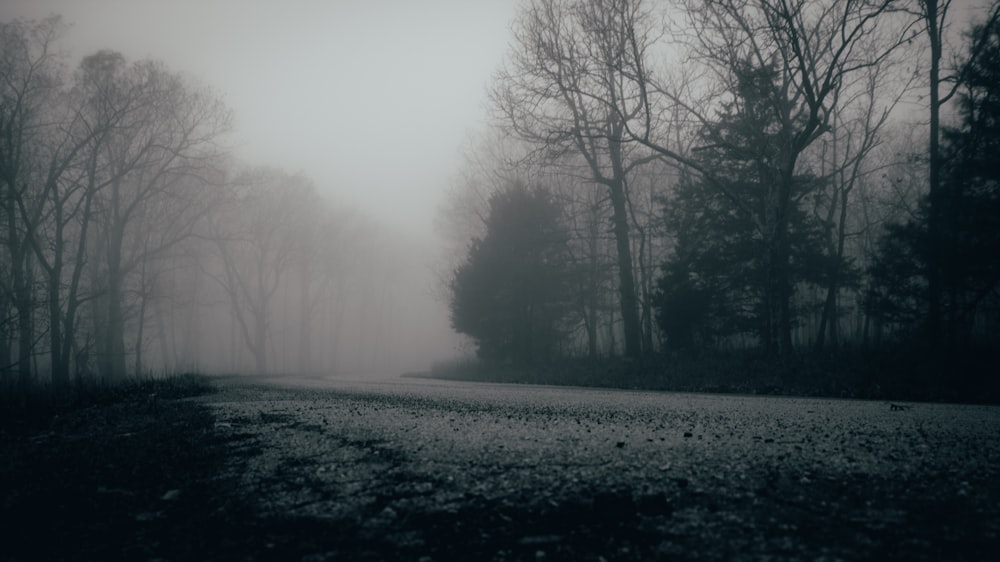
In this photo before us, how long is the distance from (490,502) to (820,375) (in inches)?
384

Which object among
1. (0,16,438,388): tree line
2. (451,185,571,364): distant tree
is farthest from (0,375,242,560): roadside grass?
(451,185,571,364): distant tree

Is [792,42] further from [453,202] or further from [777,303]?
[453,202]

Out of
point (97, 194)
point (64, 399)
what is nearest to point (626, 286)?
point (64, 399)

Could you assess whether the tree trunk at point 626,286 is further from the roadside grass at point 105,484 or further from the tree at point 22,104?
the tree at point 22,104

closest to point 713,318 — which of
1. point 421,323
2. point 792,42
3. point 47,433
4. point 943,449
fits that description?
point 792,42

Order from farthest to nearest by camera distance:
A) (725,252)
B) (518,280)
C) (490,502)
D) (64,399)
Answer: (518,280), (725,252), (64,399), (490,502)

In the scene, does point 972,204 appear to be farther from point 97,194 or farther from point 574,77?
point 97,194

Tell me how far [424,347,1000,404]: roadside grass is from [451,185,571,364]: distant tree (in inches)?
244

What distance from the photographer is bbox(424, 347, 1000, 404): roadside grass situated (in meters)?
7.96

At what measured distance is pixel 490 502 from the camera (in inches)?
77.9

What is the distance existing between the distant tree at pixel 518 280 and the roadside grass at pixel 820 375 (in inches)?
244

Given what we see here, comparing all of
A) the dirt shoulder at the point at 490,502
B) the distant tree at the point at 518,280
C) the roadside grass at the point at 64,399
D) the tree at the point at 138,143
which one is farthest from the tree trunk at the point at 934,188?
the tree at the point at 138,143

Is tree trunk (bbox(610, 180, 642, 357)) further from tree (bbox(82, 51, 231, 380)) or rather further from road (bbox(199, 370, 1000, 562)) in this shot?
tree (bbox(82, 51, 231, 380))

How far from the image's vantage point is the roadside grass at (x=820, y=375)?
7.96m
